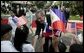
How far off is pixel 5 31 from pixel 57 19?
25.6 inches

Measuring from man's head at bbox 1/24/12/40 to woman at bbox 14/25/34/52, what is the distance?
0.42ft

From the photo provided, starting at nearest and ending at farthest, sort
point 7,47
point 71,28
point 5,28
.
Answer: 1. point 7,47
2. point 5,28
3. point 71,28

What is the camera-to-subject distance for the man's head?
7.91 ft

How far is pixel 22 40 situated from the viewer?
2607 millimetres

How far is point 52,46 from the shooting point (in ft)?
8.79

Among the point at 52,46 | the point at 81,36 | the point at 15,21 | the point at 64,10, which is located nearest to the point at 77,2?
the point at 64,10

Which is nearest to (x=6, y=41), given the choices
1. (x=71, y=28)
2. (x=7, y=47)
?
(x=7, y=47)

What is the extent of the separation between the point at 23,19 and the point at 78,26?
0.65 m

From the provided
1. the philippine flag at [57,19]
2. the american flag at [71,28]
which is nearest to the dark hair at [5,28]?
the philippine flag at [57,19]

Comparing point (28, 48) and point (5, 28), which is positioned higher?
point (5, 28)

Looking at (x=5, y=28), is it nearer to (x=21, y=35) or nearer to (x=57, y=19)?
(x=21, y=35)

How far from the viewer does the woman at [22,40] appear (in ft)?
8.13

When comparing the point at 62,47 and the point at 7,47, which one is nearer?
the point at 7,47

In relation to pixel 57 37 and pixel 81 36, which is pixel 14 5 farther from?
pixel 81 36
